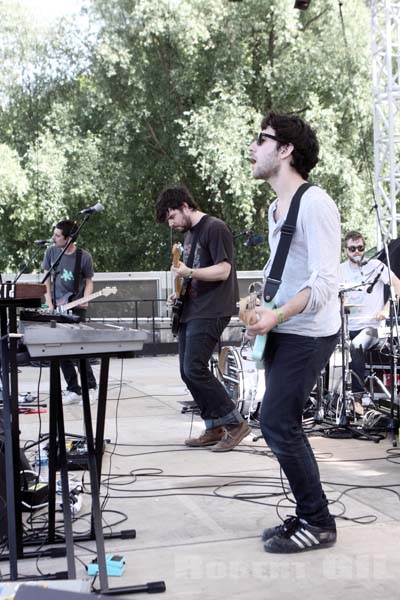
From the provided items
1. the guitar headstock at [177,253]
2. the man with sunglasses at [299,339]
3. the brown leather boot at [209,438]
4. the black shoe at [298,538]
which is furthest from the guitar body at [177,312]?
the black shoe at [298,538]

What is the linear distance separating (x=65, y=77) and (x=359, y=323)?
16.0 metres

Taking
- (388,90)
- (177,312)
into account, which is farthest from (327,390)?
(388,90)

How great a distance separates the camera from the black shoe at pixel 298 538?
367cm

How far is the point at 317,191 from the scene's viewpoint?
3.71 meters

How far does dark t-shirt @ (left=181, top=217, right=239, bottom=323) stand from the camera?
5992mm

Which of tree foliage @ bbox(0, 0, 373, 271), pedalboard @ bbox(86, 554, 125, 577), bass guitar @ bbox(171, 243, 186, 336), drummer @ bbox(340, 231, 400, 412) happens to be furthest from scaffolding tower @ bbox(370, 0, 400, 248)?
pedalboard @ bbox(86, 554, 125, 577)

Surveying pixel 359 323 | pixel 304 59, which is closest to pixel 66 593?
pixel 359 323

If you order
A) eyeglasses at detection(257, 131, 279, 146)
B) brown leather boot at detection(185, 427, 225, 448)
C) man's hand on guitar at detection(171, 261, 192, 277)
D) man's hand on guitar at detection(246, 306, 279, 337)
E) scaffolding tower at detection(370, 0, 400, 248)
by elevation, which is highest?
scaffolding tower at detection(370, 0, 400, 248)

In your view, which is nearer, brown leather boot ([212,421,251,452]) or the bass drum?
brown leather boot ([212,421,251,452])

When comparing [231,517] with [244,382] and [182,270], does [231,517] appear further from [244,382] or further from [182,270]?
[244,382]

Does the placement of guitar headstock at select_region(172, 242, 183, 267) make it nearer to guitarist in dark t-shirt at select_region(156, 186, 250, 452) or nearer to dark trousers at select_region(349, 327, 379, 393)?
guitarist in dark t-shirt at select_region(156, 186, 250, 452)

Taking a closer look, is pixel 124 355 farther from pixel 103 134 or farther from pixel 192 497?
pixel 103 134

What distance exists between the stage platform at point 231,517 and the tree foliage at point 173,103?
45.6 feet

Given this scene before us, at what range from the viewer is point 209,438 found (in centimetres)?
628
